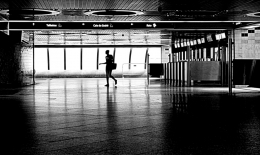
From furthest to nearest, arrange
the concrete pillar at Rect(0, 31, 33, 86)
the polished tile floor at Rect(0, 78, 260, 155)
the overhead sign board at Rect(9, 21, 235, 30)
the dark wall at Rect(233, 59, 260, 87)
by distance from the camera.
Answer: the overhead sign board at Rect(9, 21, 235, 30) < the concrete pillar at Rect(0, 31, 33, 86) < the dark wall at Rect(233, 59, 260, 87) < the polished tile floor at Rect(0, 78, 260, 155)

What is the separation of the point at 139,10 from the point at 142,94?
6.52 m

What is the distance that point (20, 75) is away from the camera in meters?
22.8

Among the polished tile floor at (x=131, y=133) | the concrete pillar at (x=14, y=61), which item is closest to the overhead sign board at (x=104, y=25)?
the concrete pillar at (x=14, y=61)

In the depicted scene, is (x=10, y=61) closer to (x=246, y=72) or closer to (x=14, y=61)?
(x=14, y=61)

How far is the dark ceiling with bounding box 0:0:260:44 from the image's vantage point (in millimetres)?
17020

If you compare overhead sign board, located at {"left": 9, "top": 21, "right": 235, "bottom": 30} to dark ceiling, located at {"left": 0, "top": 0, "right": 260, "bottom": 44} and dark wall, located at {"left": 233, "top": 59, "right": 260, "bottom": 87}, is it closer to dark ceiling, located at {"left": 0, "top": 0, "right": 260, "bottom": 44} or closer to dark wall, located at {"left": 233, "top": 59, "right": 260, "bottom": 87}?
dark ceiling, located at {"left": 0, "top": 0, "right": 260, "bottom": 44}

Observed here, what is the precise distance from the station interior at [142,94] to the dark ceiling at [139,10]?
0.04 metres

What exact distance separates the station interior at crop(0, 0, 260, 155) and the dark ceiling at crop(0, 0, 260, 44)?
0.04 metres

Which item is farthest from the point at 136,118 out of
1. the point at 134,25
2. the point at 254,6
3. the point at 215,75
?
the point at 134,25

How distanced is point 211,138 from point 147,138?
71 centimetres

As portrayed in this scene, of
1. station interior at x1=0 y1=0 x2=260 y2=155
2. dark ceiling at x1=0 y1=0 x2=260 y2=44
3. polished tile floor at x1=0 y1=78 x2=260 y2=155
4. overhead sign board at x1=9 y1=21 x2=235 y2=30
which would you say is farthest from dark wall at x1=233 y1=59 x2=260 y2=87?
polished tile floor at x1=0 y1=78 x2=260 y2=155

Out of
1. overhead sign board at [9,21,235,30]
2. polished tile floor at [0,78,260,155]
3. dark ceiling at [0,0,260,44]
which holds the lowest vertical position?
polished tile floor at [0,78,260,155]

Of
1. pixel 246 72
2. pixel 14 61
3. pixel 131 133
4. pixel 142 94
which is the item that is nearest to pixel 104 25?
pixel 14 61

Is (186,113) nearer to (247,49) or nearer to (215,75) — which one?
(215,75)
